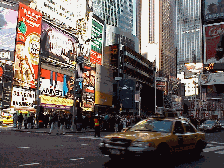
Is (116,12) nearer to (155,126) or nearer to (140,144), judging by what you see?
(155,126)

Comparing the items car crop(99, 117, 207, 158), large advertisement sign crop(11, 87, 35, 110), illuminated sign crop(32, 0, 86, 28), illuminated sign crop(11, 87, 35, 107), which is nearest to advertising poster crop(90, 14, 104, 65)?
illuminated sign crop(32, 0, 86, 28)

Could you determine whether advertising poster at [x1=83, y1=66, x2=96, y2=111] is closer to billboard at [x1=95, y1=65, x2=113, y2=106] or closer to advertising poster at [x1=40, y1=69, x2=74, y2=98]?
billboard at [x1=95, y1=65, x2=113, y2=106]

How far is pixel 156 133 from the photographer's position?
8961mm

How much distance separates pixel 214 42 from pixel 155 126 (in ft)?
255

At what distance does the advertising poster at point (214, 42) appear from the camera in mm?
80750

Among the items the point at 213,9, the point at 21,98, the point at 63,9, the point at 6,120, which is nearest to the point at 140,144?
the point at 6,120

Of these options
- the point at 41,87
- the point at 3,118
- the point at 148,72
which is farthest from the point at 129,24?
the point at 3,118

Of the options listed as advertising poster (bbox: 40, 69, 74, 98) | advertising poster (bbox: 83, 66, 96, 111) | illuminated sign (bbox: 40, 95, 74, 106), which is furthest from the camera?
advertising poster (bbox: 83, 66, 96, 111)

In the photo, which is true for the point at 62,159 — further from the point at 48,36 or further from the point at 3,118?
the point at 48,36

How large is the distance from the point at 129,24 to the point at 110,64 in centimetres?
6743

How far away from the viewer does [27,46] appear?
5272 centimetres

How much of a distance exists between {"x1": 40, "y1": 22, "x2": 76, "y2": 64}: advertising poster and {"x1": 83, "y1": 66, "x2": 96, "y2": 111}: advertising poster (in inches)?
247

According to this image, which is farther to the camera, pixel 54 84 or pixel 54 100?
pixel 54 84

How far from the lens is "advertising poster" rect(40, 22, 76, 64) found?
56.6m
